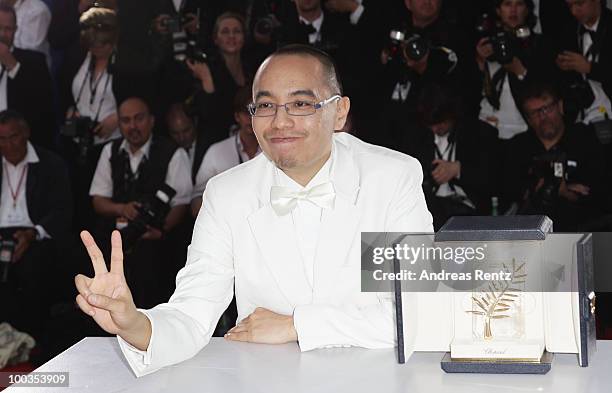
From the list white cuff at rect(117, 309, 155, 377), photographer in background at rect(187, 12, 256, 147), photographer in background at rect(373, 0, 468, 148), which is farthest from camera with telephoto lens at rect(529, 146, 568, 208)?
white cuff at rect(117, 309, 155, 377)

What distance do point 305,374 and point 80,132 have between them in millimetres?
4430

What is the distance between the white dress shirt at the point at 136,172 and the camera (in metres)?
6.00

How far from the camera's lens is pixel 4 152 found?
19.7 ft

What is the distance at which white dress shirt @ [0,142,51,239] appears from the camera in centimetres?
590

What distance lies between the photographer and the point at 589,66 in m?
Answer: 5.75

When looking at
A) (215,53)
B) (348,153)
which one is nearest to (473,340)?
(348,153)

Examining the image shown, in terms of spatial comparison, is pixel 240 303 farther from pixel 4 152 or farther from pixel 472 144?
pixel 4 152

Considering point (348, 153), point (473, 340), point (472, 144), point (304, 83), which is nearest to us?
point (473, 340)

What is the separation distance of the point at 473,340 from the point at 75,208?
4.43m

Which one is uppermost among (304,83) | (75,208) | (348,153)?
(304,83)

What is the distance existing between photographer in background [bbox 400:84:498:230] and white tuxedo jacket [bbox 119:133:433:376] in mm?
3141

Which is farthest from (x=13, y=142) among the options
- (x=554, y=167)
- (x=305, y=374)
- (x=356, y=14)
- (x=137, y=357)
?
(x=305, y=374)

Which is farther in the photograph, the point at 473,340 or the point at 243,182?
the point at 243,182

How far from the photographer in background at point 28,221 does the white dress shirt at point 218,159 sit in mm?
801
